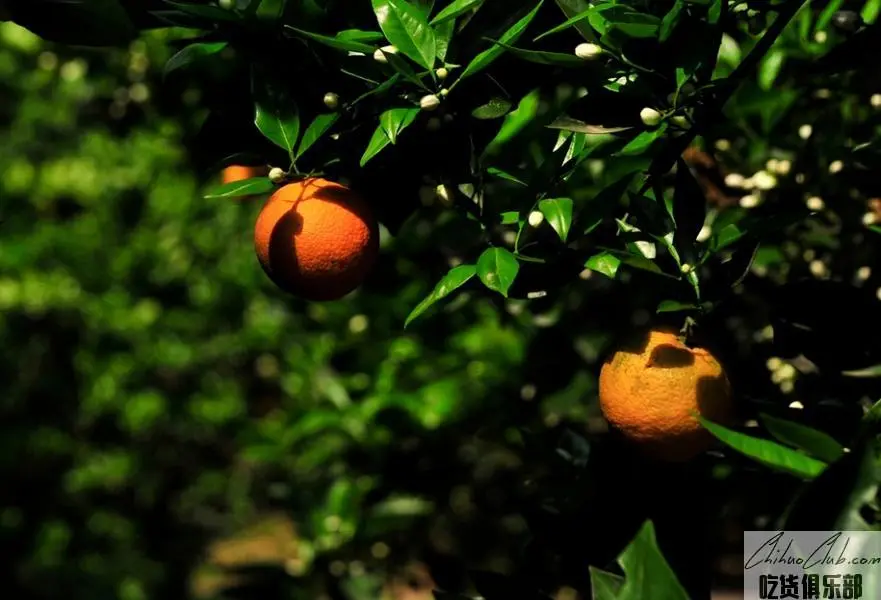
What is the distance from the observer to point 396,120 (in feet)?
4.08

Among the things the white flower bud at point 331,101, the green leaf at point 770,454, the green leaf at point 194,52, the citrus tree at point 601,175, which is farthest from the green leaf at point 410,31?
the green leaf at point 770,454

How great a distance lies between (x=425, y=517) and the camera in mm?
2760

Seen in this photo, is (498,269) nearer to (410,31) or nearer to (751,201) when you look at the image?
(410,31)

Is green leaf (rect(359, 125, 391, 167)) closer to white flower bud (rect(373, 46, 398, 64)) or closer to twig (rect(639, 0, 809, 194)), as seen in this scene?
white flower bud (rect(373, 46, 398, 64))

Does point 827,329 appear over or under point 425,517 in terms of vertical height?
over

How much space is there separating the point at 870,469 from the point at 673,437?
11.6 inches

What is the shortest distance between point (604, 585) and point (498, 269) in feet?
1.28

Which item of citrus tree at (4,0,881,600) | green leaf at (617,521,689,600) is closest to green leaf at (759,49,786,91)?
citrus tree at (4,0,881,600)

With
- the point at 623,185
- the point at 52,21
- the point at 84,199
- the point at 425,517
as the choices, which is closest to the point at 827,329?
the point at 623,185

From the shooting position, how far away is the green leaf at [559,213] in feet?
4.00

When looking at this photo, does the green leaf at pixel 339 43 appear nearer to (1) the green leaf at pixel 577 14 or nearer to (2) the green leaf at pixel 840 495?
(1) the green leaf at pixel 577 14

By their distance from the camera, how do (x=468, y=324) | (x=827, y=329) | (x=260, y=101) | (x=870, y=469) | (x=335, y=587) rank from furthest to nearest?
(x=468, y=324)
(x=335, y=587)
(x=827, y=329)
(x=260, y=101)
(x=870, y=469)

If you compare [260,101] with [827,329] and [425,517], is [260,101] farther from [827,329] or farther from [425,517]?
[425,517]

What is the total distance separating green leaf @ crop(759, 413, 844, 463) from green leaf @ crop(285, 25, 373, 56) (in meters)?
0.61
